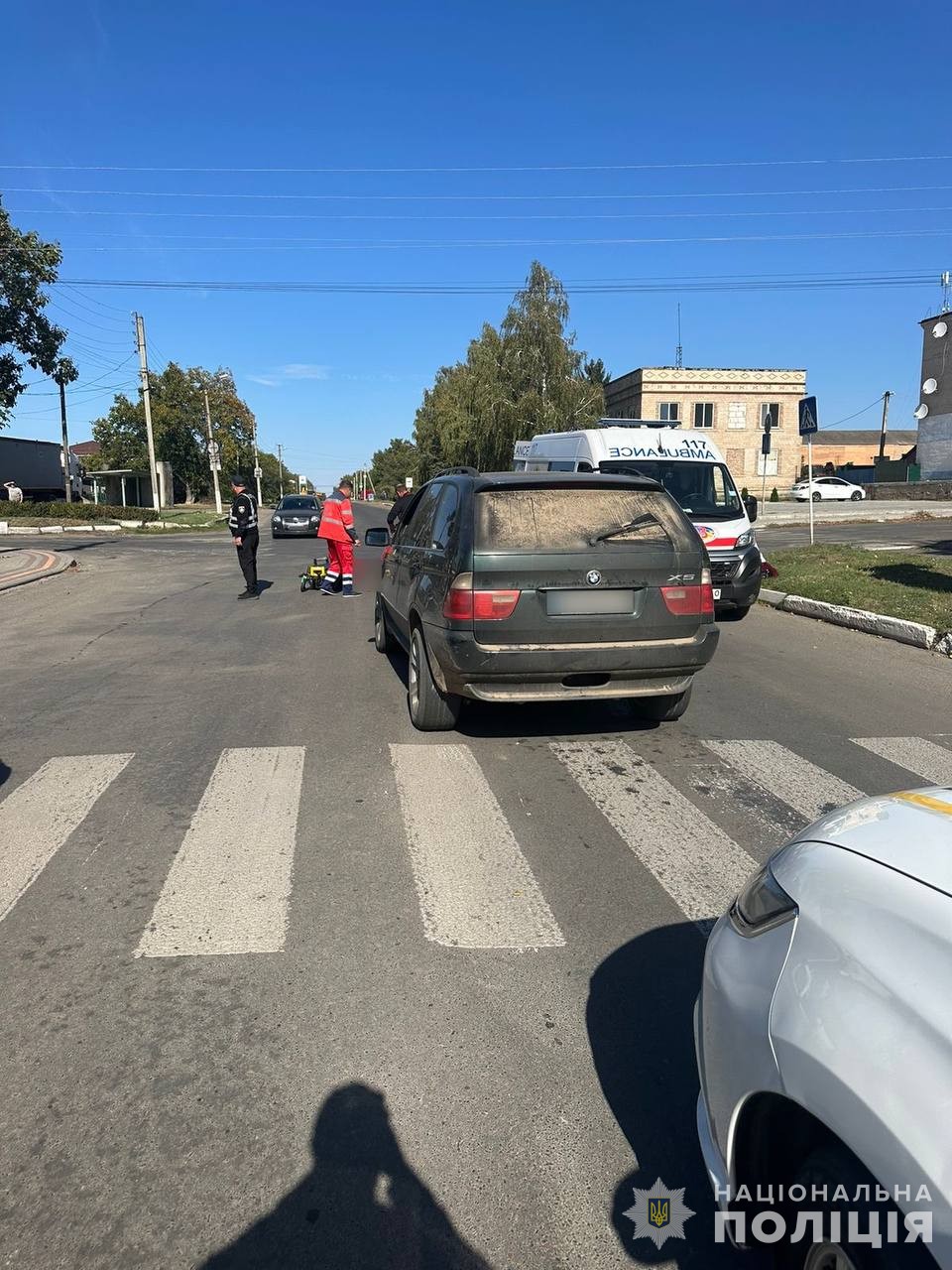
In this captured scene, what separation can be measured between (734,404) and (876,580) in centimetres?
5121

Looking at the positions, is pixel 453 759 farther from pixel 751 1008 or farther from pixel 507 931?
pixel 751 1008

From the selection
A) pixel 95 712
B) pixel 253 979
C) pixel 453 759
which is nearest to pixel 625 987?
pixel 253 979

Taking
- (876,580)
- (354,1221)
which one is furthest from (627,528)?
(876,580)

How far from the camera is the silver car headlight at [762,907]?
180 cm

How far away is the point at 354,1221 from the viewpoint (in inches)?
83.7

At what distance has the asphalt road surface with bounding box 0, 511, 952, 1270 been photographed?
217 cm

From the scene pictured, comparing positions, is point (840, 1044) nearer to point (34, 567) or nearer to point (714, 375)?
point (34, 567)

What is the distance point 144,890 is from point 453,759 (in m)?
2.30

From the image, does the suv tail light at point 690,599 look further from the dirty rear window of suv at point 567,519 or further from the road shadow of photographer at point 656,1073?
the road shadow of photographer at point 656,1073

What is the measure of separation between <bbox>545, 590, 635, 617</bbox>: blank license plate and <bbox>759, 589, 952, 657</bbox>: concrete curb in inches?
218

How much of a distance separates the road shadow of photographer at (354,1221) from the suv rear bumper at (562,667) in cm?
315

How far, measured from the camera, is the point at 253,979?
3123mm

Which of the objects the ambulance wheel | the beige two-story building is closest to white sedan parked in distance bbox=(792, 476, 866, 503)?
the beige two-story building

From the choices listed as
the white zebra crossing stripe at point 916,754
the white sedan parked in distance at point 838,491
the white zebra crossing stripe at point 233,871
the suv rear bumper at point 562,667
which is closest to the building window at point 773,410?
the white sedan parked in distance at point 838,491
